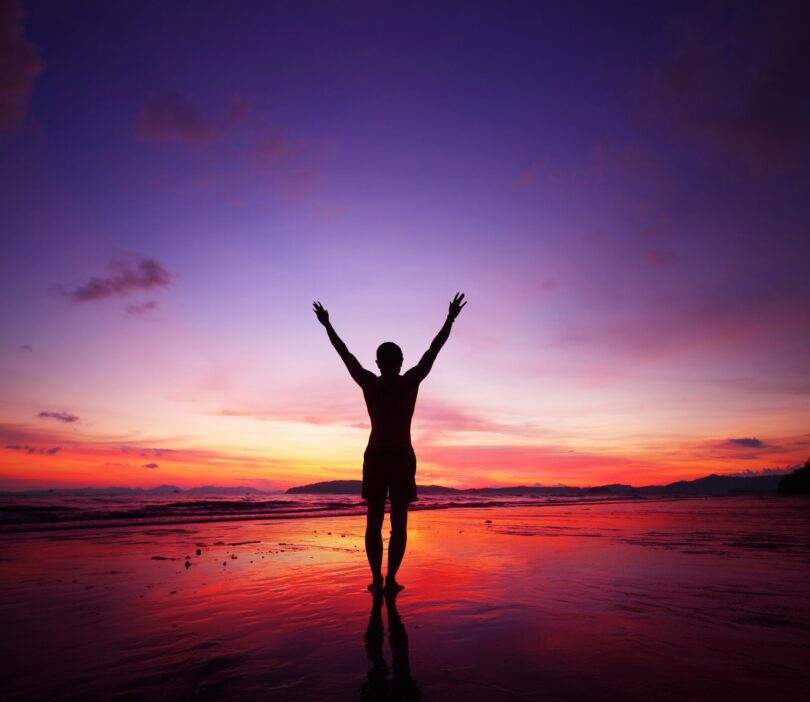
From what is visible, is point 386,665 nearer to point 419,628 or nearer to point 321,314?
point 419,628

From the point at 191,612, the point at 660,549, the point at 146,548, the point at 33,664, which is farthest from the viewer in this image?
the point at 146,548

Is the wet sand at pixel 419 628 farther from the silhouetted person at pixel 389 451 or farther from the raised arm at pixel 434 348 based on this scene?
the raised arm at pixel 434 348

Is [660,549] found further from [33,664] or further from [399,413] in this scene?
[33,664]

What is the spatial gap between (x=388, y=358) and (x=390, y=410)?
0.63 meters

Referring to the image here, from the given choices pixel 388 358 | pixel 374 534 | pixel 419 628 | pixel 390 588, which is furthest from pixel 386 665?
pixel 388 358

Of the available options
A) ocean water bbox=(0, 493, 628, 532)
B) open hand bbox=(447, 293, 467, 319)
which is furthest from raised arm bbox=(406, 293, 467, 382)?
ocean water bbox=(0, 493, 628, 532)


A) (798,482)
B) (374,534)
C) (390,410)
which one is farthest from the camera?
(798,482)

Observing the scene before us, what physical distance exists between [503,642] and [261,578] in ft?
12.1

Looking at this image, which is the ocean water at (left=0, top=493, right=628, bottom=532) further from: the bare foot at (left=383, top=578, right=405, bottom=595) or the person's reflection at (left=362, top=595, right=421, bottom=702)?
the person's reflection at (left=362, top=595, right=421, bottom=702)

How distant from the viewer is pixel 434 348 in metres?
5.39

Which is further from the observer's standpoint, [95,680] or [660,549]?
[660,549]

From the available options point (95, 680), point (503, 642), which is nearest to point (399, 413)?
point (503, 642)

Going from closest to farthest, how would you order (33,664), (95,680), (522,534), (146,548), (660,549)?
(95,680) → (33,664) → (660,549) → (146,548) → (522,534)

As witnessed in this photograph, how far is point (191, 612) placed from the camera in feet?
13.7
